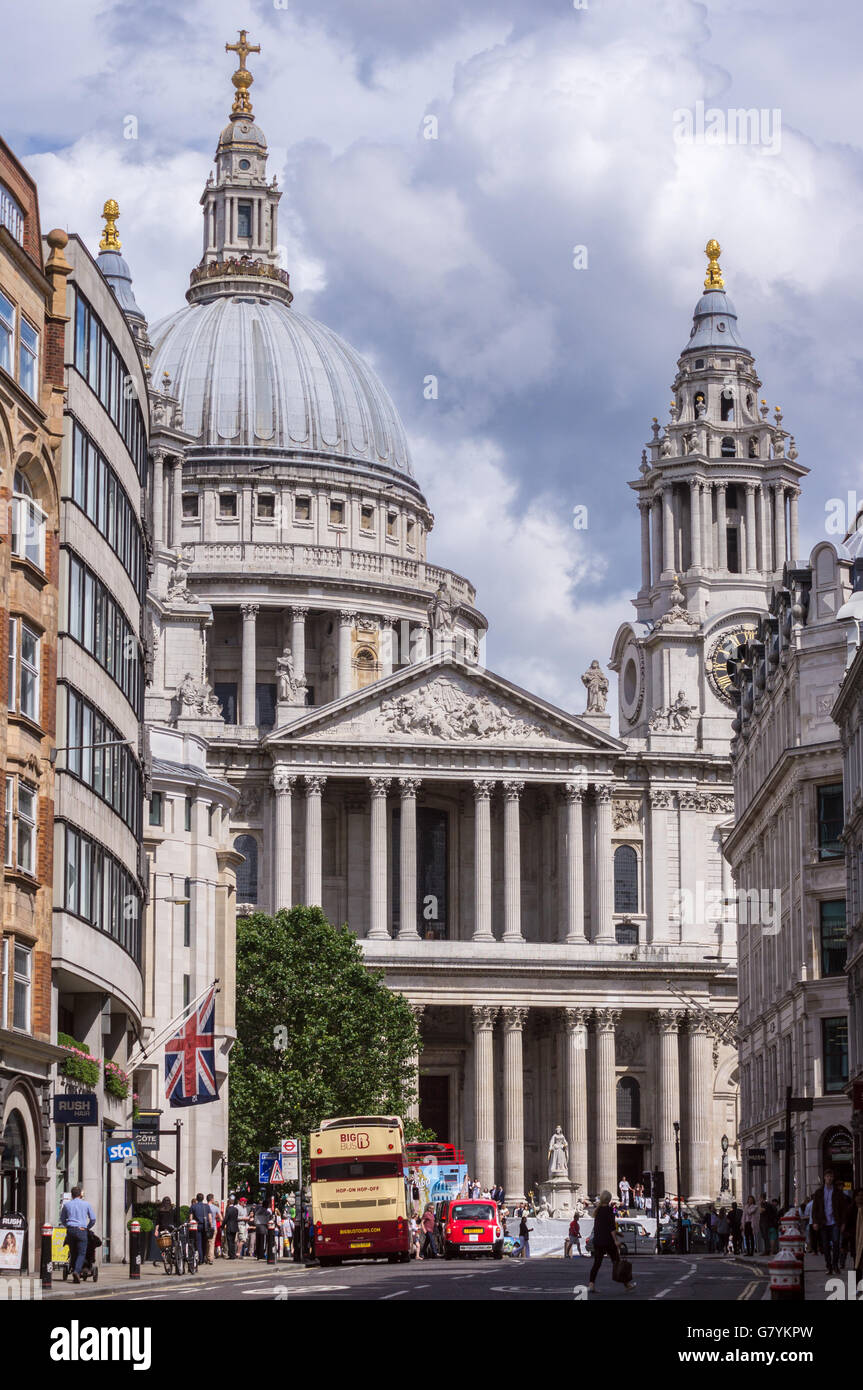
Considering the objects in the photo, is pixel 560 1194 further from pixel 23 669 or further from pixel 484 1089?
pixel 23 669

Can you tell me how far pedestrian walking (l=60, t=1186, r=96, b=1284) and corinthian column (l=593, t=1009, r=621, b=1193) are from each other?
85103mm

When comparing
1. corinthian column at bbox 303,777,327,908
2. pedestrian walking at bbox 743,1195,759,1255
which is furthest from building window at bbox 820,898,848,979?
corinthian column at bbox 303,777,327,908

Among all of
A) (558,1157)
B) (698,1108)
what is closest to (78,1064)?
(558,1157)

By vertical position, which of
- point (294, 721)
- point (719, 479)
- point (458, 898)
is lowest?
point (458, 898)

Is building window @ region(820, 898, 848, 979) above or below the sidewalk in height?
above

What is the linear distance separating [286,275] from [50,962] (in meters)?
137

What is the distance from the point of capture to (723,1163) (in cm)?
13138

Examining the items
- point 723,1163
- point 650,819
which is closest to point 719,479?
point 650,819

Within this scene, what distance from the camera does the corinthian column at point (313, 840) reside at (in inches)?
5271

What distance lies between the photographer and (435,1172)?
10312 cm

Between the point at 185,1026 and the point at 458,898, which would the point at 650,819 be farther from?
the point at 185,1026

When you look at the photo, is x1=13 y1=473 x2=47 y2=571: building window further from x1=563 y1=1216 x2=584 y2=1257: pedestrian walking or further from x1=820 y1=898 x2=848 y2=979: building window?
x1=820 y1=898 x2=848 y2=979: building window

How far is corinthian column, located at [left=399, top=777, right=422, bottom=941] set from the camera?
135250 mm

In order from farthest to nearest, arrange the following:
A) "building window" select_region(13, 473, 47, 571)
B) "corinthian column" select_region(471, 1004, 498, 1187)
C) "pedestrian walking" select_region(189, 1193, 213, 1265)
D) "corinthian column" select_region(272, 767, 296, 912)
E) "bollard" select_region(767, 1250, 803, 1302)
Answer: "corinthian column" select_region(272, 767, 296, 912) < "corinthian column" select_region(471, 1004, 498, 1187) < "pedestrian walking" select_region(189, 1193, 213, 1265) < "building window" select_region(13, 473, 47, 571) < "bollard" select_region(767, 1250, 803, 1302)
